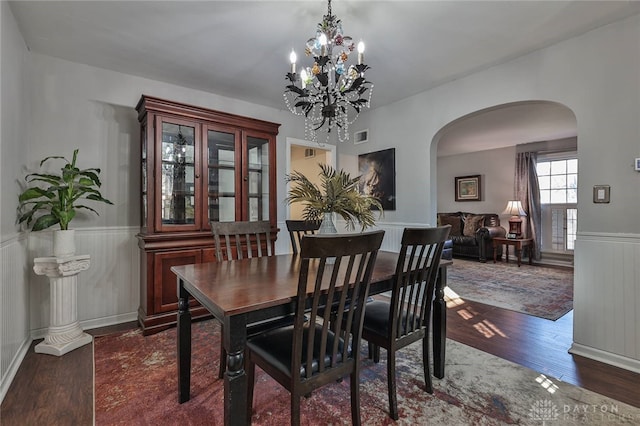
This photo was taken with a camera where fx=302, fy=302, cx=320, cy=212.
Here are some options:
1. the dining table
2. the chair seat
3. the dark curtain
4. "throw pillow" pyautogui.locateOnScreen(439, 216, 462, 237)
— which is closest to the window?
the dark curtain

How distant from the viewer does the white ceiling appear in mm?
2096

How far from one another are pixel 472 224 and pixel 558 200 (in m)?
1.62

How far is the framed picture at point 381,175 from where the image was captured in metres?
4.05

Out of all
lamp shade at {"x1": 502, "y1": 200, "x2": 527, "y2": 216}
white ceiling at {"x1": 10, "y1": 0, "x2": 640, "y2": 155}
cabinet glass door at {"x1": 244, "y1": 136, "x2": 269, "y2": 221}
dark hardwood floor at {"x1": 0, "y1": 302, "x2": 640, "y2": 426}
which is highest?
white ceiling at {"x1": 10, "y1": 0, "x2": 640, "y2": 155}

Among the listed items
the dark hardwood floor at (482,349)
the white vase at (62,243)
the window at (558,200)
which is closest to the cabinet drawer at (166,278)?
the dark hardwood floor at (482,349)

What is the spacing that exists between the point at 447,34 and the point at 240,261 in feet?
7.85

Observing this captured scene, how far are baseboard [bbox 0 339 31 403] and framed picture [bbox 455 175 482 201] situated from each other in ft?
25.7

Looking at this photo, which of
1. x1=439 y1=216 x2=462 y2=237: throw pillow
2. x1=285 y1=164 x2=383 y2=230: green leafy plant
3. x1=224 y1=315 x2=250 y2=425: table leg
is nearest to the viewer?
x1=224 y1=315 x2=250 y2=425: table leg

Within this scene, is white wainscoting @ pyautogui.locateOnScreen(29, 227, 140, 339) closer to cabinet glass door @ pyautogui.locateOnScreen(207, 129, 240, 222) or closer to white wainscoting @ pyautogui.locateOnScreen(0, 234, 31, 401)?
white wainscoting @ pyautogui.locateOnScreen(0, 234, 31, 401)

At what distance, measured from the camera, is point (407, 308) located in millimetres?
1733

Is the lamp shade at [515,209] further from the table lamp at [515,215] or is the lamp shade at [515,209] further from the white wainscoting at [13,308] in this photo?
the white wainscoting at [13,308]

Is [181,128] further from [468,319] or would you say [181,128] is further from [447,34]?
[468,319]

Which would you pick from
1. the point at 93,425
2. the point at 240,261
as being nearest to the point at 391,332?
the point at 240,261

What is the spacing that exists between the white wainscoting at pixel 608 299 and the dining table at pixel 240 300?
1.36 metres
